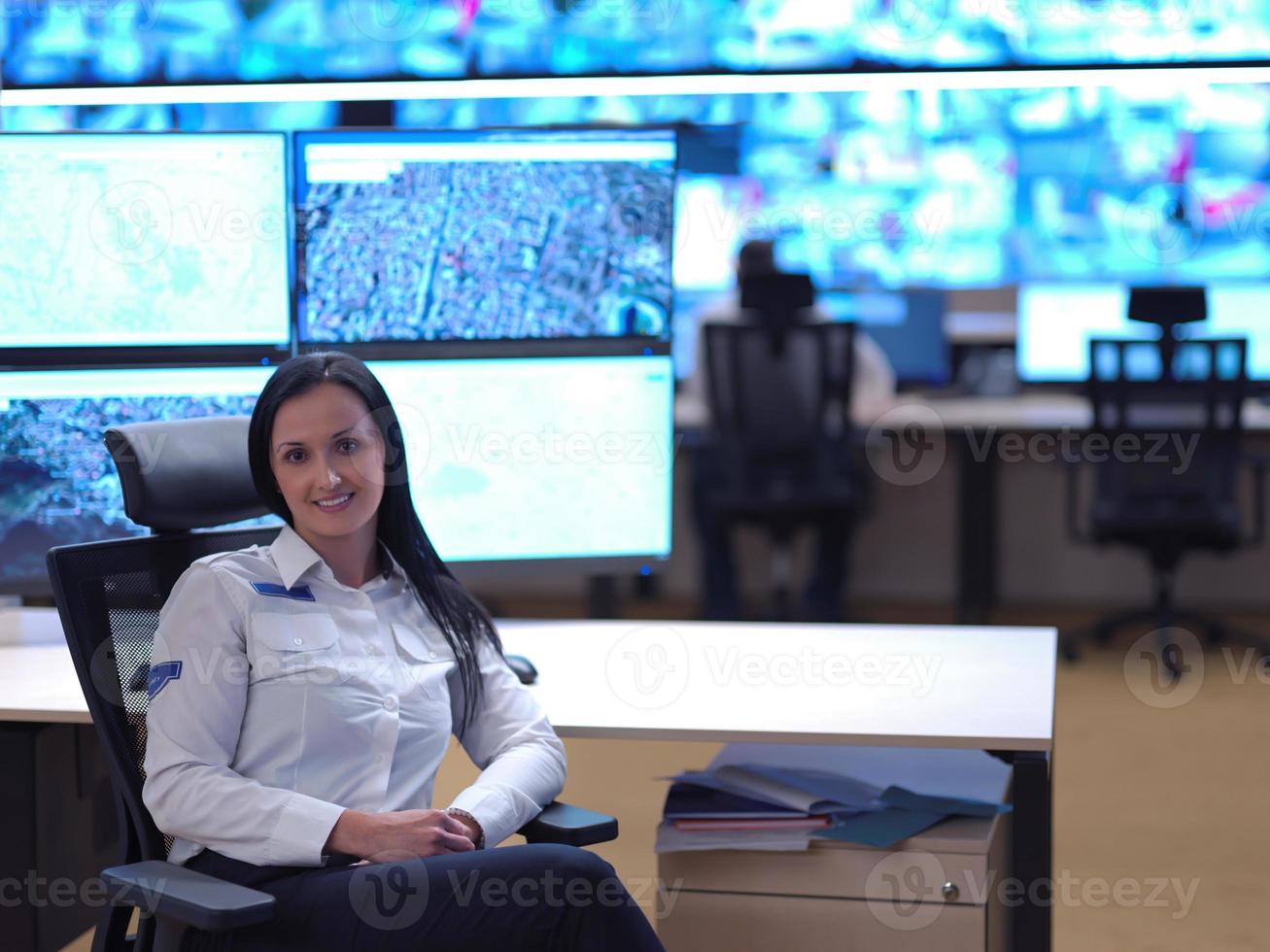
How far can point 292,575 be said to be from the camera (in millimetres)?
2000

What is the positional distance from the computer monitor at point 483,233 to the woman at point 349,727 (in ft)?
2.44

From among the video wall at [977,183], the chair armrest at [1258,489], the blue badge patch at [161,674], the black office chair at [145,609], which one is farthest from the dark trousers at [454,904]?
the video wall at [977,183]

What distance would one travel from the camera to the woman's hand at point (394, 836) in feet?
6.04

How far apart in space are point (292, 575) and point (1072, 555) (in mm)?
4495

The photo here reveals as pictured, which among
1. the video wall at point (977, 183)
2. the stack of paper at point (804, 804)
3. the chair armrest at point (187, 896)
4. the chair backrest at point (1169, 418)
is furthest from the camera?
the video wall at point (977, 183)

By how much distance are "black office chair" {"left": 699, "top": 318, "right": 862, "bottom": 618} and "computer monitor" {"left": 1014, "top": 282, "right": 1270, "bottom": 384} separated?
0.98 metres

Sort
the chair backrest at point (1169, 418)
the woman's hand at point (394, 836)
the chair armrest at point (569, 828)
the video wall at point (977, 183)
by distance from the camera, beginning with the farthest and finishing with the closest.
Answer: the video wall at point (977, 183) → the chair backrest at point (1169, 418) → the chair armrest at point (569, 828) → the woman's hand at point (394, 836)

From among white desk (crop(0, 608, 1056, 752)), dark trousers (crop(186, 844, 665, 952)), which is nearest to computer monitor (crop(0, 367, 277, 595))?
white desk (crop(0, 608, 1056, 752))

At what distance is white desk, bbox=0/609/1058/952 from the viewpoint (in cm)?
204

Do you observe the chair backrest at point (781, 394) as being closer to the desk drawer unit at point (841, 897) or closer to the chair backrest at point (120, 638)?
the desk drawer unit at point (841, 897)

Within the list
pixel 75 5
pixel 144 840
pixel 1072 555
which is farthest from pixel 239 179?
pixel 1072 555

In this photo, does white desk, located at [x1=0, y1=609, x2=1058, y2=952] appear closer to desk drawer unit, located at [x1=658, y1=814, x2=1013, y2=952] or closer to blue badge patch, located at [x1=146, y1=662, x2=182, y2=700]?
desk drawer unit, located at [x1=658, y1=814, x2=1013, y2=952]

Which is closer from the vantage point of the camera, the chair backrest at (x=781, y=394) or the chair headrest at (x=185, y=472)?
the chair headrest at (x=185, y=472)

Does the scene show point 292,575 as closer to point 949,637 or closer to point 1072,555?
point 949,637
